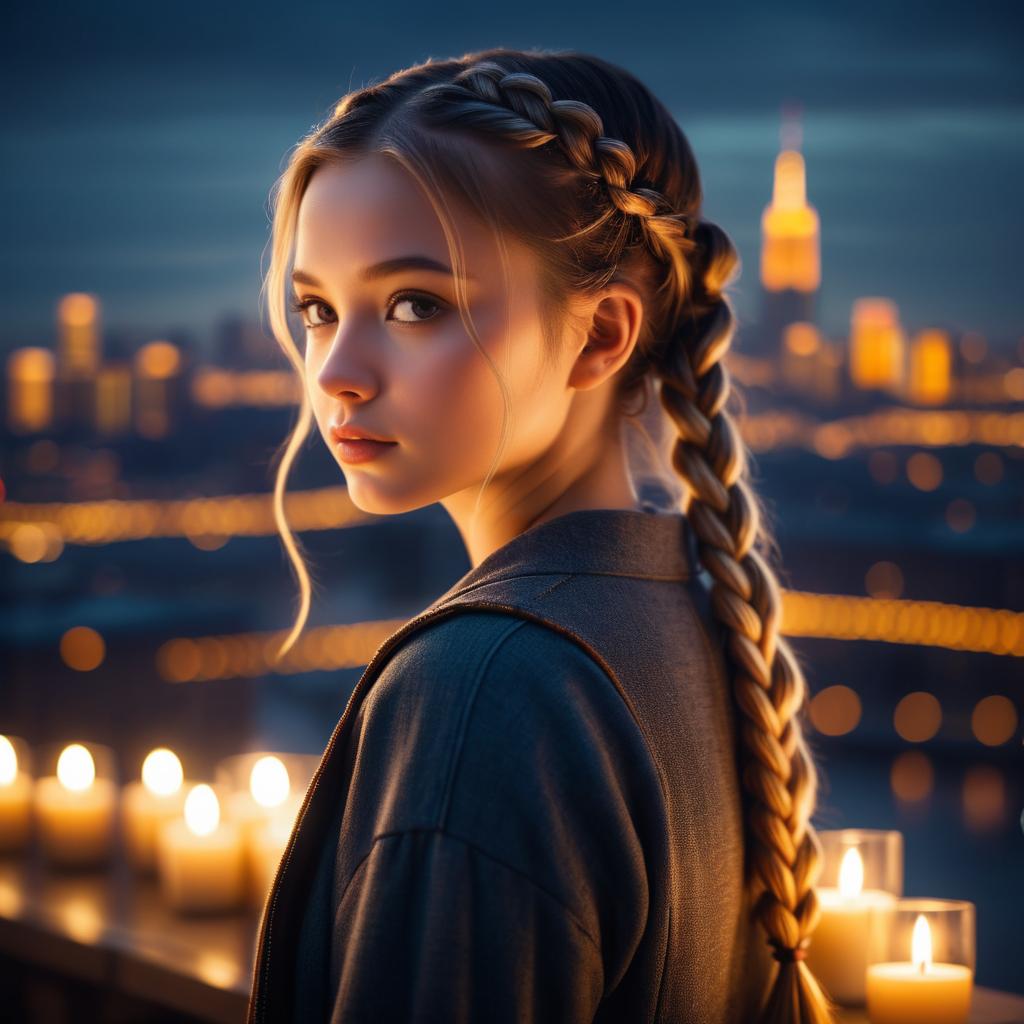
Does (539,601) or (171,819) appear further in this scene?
(171,819)

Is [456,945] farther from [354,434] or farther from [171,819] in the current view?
[171,819]

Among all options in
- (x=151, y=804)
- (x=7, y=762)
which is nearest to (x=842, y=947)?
(x=151, y=804)

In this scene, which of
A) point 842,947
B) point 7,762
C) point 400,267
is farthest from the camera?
point 7,762

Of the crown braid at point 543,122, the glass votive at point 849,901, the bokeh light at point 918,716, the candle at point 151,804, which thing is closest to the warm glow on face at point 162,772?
the candle at point 151,804

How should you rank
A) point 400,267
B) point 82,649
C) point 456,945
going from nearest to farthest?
point 456,945 < point 400,267 < point 82,649

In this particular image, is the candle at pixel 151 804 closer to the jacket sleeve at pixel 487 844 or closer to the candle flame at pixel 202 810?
the candle flame at pixel 202 810

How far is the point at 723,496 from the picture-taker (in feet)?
2.74

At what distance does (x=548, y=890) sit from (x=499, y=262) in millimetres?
332

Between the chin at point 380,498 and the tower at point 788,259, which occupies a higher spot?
the tower at point 788,259

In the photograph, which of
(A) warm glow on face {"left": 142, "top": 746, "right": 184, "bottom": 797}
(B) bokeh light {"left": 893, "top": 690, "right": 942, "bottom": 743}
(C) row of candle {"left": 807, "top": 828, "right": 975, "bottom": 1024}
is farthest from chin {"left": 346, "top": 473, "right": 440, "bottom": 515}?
(B) bokeh light {"left": 893, "top": 690, "right": 942, "bottom": 743}

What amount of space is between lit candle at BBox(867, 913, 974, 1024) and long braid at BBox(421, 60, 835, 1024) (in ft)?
0.36

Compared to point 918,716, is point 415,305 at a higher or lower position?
higher

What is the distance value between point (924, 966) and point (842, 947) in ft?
0.30

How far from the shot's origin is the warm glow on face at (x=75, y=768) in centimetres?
150
